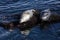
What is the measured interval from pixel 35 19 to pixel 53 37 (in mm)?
1342

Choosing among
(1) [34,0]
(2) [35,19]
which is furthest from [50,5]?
(2) [35,19]

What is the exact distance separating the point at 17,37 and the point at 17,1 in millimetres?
3773

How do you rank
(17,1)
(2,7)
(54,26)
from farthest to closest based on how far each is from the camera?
(17,1), (2,7), (54,26)

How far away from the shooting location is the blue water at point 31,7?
8977 mm

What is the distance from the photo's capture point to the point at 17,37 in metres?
8.95

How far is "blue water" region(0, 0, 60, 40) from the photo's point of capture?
353 inches

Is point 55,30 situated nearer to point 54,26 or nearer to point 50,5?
point 54,26

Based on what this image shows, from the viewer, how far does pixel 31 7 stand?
11414 millimetres

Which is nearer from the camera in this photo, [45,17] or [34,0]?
[45,17]

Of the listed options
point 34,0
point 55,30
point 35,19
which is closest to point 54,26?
point 55,30

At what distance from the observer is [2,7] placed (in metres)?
11.5

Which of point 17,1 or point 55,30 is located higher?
point 17,1

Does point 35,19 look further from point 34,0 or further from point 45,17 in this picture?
point 34,0

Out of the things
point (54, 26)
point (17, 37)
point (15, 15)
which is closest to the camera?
point (17, 37)
